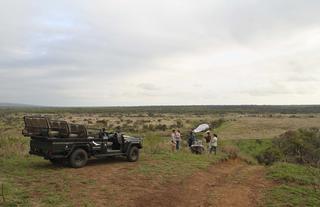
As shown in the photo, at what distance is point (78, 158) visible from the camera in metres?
A: 14.6

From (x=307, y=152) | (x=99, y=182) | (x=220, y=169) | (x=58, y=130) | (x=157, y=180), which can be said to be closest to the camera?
(x=99, y=182)

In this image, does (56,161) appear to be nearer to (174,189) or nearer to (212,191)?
(174,189)

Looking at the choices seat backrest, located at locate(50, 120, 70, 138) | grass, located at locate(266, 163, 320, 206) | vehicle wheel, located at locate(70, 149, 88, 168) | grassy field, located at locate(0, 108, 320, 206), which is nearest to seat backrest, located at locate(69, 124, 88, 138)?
seat backrest, located at locate(50, 120, 70, 138)

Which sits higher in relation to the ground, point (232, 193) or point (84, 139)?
point (84, 139)

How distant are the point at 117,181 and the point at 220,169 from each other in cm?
612

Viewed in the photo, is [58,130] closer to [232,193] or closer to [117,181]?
[117,181]

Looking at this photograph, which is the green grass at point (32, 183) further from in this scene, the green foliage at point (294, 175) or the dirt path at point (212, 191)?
the green foliage at point (294, 175)

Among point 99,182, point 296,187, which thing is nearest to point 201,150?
point 296,187

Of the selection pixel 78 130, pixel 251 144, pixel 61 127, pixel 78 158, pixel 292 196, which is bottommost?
pixel 251 144

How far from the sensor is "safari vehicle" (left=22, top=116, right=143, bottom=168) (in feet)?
45.3

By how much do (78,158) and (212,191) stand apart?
16.5 ft

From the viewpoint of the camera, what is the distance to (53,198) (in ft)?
32.5

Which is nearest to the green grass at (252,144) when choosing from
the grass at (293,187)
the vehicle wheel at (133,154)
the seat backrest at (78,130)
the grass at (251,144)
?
the grass at (251,144)

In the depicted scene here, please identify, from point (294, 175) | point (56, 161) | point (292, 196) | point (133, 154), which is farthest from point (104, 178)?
point (294, 175)
